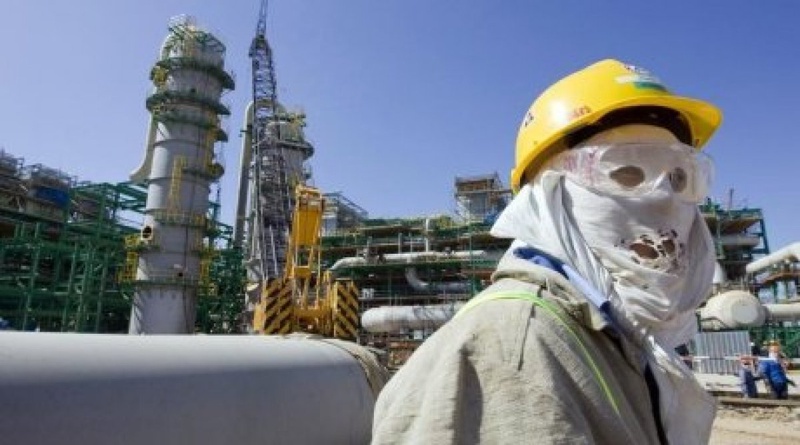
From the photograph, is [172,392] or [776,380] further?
[776,380]

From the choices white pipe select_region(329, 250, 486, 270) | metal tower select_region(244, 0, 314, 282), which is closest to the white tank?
white pipe select_region(329, 250, 486, 270)

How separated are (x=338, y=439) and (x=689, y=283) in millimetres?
3494

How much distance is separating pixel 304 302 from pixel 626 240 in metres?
14.3

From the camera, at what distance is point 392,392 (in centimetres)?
107

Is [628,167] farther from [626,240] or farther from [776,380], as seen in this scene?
[776,380]

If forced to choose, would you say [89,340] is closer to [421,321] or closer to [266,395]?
[266,395]

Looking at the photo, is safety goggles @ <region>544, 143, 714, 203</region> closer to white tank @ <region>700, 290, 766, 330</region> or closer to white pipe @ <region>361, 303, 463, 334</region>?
white tank @ <region>700, 290, 766, 330</region>

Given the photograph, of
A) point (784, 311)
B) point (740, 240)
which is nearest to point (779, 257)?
point (784, 311)

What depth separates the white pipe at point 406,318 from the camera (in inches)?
1070

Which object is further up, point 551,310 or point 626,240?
point 626,240

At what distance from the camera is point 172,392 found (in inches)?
119

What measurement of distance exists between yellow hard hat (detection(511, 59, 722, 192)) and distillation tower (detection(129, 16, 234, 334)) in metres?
27.3

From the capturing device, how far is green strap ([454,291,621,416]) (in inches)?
41.8

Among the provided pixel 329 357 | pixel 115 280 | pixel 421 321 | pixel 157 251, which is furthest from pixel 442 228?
pixel 329 357
